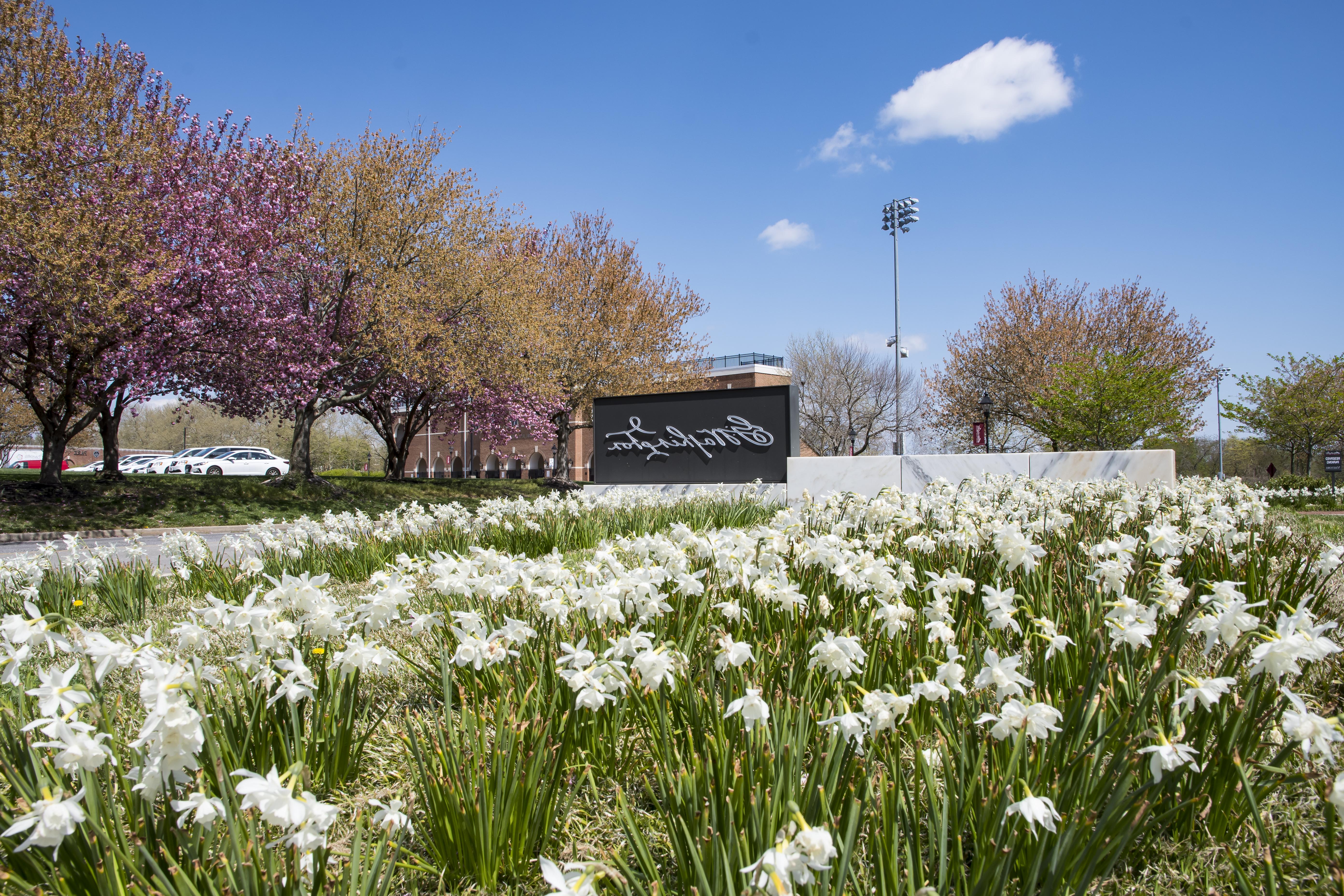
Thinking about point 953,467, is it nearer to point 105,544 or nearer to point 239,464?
point 105,544

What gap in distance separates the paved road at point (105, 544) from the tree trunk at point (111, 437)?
5.79 m

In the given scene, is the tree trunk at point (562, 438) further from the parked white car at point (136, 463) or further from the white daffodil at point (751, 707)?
the white daffodil at point (751, 707)

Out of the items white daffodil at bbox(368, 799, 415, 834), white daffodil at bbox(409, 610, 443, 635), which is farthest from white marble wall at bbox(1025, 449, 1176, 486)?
white daffodil at bbox(368, 799, 415, 834)

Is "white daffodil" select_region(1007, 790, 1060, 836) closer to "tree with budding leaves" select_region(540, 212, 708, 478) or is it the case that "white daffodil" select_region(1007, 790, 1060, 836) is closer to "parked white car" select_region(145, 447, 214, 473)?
"tree with budding leaves" select_region(540, 212, 708, 478)

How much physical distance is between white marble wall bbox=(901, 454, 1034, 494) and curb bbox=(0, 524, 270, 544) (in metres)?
13.6

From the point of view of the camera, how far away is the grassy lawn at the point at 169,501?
53.6 feet

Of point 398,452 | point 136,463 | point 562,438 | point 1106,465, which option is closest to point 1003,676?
point 1106,465

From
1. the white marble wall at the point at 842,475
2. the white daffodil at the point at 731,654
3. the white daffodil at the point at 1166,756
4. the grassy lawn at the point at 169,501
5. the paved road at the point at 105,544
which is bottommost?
the paved road at the point at 105,544

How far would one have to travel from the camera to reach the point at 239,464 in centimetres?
4247

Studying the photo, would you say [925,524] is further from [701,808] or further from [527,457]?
[527,457]

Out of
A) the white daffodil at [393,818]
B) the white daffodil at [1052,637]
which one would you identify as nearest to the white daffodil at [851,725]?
the white daffodil at [1052,637]

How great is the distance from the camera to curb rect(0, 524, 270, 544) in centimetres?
1462

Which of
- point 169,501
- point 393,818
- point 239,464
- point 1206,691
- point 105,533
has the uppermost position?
point 239,464

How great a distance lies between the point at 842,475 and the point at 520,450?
4251 cm
